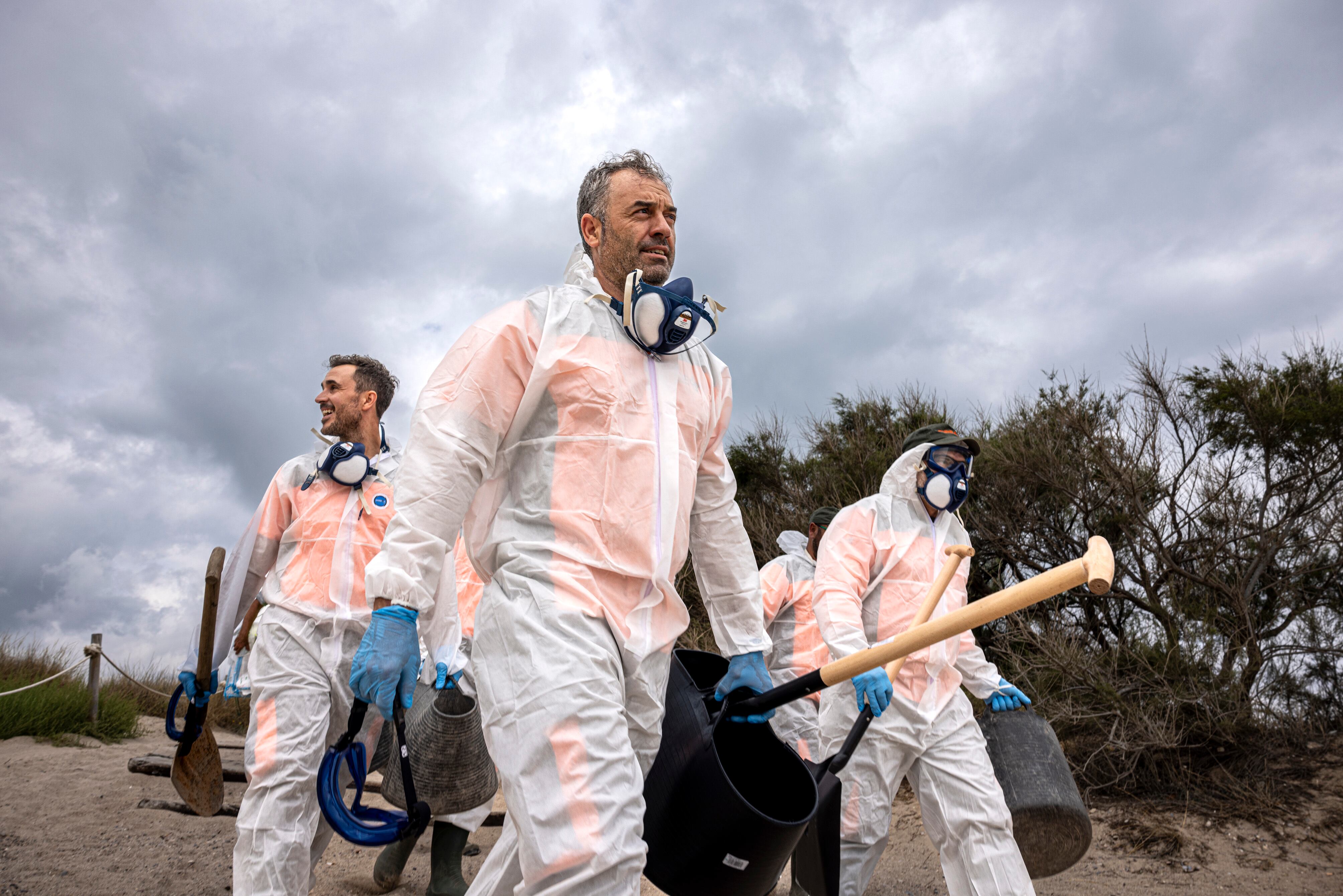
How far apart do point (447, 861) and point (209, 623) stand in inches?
59.4

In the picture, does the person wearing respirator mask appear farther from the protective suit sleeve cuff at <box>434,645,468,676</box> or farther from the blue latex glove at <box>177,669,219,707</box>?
the protective suit sleeve cuff at <box>434,645,468,676</box>

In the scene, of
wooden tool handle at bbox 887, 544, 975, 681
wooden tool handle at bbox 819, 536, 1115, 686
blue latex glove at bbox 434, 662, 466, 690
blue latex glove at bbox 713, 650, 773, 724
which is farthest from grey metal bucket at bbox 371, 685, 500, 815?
wooden tool handle at bbox 819, 536, 1115, 686

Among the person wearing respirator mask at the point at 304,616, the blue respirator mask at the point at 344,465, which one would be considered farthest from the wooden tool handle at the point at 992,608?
the blue respirator mask at the point at 344,465

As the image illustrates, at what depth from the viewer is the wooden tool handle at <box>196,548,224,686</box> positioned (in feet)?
11.8

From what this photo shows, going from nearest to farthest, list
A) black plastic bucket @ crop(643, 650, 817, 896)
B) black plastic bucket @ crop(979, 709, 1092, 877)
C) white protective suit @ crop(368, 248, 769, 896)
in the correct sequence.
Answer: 1. white protective suit @ crop(368, 248, 769, 896)
2. black plastic bucket @ crop(643, 650, 817, 896)
3. black plastic bucket @ crop(979, 709, 1092, 877)

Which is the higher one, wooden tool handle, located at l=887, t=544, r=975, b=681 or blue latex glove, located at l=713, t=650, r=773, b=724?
wooden tool handle, located at l=887, t=544, r=975, b=681

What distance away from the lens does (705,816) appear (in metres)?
1.94

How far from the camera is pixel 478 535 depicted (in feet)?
7.30

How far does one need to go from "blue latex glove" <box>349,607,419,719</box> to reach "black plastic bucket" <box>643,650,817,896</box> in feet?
2.15

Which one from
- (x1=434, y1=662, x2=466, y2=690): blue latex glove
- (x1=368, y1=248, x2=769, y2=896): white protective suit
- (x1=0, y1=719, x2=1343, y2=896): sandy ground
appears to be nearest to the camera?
(x1=368, y1=248, x2=769, y2=896): white protective suit

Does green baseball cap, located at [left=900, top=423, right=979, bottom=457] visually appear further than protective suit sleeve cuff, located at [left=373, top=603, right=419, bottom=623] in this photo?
Yes

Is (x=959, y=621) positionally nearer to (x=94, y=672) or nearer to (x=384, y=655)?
(x=384, y=655)

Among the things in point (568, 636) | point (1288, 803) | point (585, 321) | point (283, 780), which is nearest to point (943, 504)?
point (585, 321)

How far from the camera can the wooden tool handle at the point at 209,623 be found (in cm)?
360
